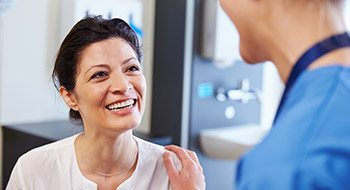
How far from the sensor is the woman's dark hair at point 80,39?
4.48 feet

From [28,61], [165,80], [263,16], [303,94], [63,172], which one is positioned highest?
[263,16]

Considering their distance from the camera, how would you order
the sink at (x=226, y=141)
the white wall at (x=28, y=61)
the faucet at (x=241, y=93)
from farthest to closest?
1. the faucet at (x=241, y=93)
2. the sink at (x=226, y=141)
3. the white wall at (x=28, y=61)

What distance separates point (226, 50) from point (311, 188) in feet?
6.54

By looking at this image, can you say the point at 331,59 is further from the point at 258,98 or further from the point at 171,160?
the point at 258,98

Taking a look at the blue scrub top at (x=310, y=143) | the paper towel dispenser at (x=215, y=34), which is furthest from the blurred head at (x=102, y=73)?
the paper towel dispenser at (x=215, y=34)

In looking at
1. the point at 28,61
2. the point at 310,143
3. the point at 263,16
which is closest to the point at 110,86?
the point at 263,16

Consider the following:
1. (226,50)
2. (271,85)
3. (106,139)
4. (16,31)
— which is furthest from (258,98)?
(106,139)

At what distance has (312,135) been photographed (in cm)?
60

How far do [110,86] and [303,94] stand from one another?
77 centimetres

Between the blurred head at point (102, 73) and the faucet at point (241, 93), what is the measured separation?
1.31 m

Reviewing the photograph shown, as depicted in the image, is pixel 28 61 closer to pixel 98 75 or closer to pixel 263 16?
pixel 98 75

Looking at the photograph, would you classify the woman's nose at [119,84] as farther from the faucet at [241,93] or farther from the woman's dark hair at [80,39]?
the faucet at [241,93]

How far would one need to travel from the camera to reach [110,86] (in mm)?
1317

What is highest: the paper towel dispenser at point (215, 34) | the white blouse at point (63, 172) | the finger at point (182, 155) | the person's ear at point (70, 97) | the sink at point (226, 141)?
the paper towel dispenser at point (215, 34)
